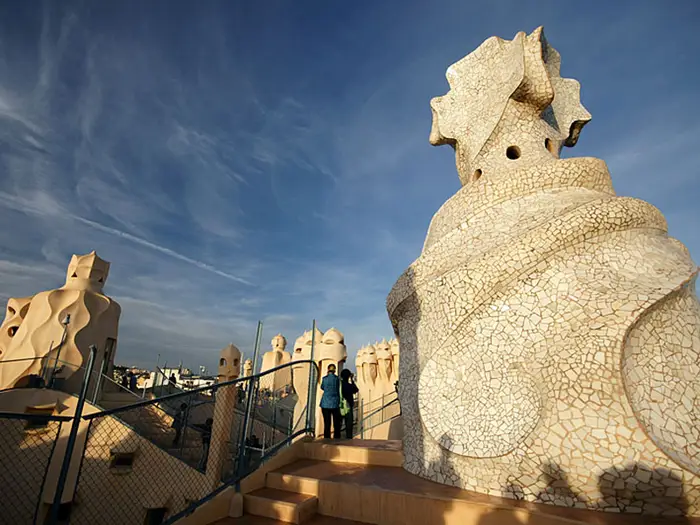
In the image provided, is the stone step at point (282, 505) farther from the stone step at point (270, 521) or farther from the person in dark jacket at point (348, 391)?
the person in dark jacket at point (348, 391)

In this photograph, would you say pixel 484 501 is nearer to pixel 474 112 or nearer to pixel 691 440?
pixel 691 440

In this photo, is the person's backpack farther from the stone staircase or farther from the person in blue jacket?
the stone staircase

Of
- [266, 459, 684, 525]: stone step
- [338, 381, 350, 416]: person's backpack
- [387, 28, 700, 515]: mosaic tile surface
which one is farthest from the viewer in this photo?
[338, 381, 350, 416]: person's backpack

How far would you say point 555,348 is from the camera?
3.09m

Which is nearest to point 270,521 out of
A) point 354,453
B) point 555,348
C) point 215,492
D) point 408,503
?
point 215,492

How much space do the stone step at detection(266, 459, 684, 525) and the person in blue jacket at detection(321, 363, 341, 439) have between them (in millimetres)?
1330

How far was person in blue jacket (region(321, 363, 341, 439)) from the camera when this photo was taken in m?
5.42

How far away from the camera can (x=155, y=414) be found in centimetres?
1354

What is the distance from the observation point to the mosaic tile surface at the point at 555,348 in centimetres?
274

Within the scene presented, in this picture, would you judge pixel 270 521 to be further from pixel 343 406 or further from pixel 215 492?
pixel 343 406

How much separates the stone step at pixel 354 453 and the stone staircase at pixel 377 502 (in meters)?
Result: 0.01

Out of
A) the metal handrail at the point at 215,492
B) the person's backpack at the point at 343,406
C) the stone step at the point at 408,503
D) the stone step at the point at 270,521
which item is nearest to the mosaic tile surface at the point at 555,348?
the stone step at the point at 408,503

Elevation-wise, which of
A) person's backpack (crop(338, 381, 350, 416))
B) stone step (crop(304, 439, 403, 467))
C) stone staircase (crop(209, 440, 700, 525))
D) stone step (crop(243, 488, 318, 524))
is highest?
person's backpack (crop(338, 381, 350, 416))

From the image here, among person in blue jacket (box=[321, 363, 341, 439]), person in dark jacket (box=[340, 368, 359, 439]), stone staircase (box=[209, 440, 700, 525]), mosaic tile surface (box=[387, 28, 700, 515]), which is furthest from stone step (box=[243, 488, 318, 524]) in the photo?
person in dark jacket (box=[340, 368, 359, 439])
